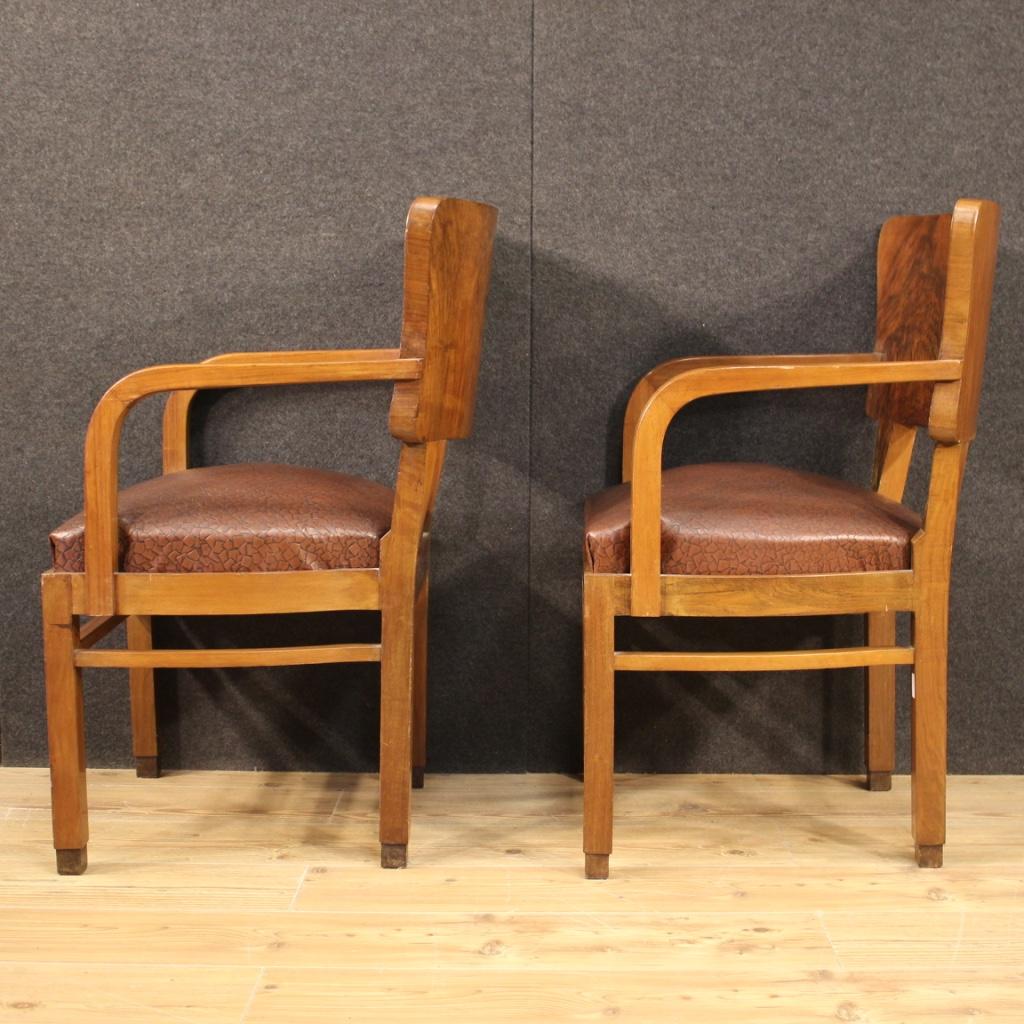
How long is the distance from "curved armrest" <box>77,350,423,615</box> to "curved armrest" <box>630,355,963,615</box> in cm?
31

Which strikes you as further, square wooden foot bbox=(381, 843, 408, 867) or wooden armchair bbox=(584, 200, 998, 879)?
square wooden foot bbox=(381, 843, 408, 867)

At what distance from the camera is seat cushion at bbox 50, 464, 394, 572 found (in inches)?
71.6

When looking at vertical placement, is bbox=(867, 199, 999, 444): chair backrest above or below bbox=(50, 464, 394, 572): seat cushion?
above

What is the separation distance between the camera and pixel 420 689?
2.22 metres

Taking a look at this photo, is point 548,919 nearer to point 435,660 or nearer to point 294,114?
point 435,660

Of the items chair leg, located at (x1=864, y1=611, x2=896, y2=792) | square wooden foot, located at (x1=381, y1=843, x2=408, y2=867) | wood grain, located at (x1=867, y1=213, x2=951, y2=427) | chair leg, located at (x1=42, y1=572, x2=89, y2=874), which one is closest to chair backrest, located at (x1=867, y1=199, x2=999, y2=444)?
wood grain, located at (x1=867, y1=213, x2=951, y2=427)

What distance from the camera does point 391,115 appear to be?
2.20m

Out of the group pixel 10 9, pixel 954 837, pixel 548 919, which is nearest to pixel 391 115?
pixel 10 9

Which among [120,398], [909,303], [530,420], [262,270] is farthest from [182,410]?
[909,303]

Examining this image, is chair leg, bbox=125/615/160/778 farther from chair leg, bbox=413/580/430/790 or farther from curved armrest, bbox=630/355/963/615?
curved armrest, bbox=630/355/963/615

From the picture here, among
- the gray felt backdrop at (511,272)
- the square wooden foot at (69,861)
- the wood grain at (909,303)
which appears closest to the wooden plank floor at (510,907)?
the square wooden foot at (69,861)

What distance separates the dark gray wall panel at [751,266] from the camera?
7.17ft

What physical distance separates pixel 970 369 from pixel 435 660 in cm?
97

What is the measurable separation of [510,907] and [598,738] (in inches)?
9.7
